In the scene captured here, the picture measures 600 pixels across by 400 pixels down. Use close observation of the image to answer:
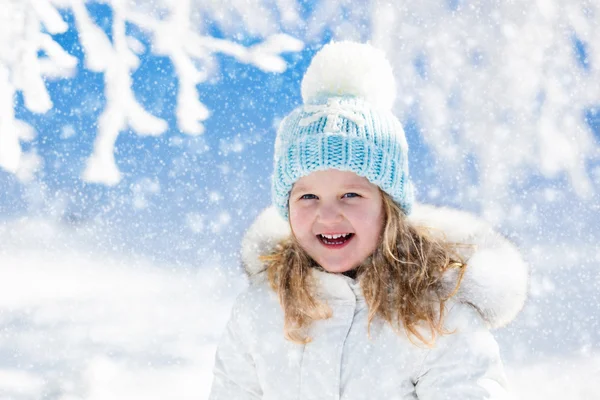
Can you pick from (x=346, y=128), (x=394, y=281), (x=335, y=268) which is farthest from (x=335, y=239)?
(x=346, y=128)

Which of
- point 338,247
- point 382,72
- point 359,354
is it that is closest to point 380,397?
point 359,354

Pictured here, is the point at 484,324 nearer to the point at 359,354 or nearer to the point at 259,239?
the point at 359,354

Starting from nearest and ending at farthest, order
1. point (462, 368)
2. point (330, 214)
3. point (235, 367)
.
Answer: point (462, 368) < point (330, 214) < point (235, 367)

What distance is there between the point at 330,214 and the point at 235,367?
59 centimetres

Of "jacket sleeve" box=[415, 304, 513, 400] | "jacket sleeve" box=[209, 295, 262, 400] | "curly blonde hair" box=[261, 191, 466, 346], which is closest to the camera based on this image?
"jacket sleeve" box=[415, 304, 513, 400]

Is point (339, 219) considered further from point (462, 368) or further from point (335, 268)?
point (462, 368)

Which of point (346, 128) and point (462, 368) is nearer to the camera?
Answer: point (462, 368)

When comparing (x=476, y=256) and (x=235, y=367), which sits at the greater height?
(x=476, y=256)

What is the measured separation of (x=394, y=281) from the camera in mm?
2135

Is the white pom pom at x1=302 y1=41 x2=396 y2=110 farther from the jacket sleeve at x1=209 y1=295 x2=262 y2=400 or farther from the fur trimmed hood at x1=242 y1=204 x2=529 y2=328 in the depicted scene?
the jacket sleeve at x1=209 y1=295 x2=262 y2=400

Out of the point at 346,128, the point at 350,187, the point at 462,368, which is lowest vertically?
the point at 462,368

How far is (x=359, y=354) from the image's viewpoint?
205cm

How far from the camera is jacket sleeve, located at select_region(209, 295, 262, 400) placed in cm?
222

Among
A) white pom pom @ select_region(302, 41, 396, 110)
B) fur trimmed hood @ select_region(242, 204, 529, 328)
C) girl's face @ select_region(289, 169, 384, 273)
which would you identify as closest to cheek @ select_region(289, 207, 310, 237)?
girl's face @ select_region(289, 169, 384, 273)
